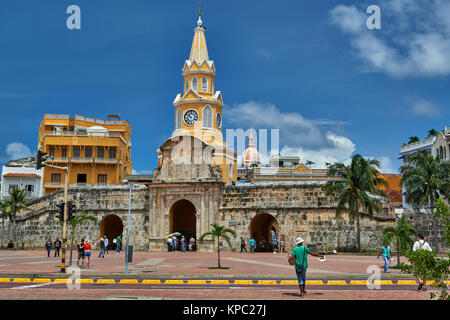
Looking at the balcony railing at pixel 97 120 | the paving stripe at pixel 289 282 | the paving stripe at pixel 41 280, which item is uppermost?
the balcony railing at pixel 97 120

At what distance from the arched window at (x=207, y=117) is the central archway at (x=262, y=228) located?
1701 cm

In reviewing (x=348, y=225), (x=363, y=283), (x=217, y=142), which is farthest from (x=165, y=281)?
(x=217, y=142)

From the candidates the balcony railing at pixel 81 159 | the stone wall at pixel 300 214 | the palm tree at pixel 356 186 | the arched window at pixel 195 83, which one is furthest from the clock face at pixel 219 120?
the palm tree at pixel 356 186

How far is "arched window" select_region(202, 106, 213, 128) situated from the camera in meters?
58.7

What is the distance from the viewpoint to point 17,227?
47656 millimetres

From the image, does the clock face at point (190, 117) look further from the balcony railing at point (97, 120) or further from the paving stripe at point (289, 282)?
the paving stripe at point (289, 282)

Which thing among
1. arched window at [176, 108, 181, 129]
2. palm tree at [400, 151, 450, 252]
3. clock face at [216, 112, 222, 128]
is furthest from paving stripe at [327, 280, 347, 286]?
arched window at [176, 108, 181, 129]

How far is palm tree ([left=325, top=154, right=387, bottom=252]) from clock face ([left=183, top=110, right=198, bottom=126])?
25315mm

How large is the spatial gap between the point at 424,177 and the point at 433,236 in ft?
16.0

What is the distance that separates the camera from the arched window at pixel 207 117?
193ft

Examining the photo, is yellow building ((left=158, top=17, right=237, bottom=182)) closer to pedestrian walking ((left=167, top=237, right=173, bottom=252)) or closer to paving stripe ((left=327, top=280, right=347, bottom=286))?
pedestrian walking ((left=167, top=237, right=173, bottom=252))

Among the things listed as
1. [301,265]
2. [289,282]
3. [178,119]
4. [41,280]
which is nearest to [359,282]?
[289,282]

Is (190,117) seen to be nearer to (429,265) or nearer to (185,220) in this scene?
(185,220)

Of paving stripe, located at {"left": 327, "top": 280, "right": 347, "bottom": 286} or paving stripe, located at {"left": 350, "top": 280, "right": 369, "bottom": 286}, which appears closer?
paving stripe, located at {"left": 350, "top": 280, "right": 369, "bottom": 286}
